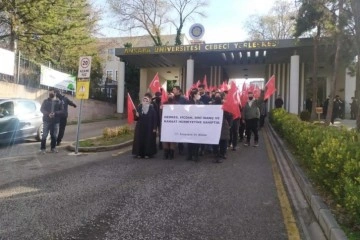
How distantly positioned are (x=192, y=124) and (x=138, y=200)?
4.11 m

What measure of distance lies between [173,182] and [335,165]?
2.98m

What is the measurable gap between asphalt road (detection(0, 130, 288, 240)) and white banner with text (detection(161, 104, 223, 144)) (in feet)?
2.18

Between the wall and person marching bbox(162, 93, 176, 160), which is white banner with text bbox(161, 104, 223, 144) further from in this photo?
the wall

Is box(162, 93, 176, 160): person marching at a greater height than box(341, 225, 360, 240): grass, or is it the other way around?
box(162, 93, 176, 160): person marching

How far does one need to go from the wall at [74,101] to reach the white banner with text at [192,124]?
34.6ft

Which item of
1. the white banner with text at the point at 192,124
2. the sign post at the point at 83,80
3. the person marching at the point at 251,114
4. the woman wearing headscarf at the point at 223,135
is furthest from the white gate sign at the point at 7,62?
the woman wearing headscarf at the point at 223,135

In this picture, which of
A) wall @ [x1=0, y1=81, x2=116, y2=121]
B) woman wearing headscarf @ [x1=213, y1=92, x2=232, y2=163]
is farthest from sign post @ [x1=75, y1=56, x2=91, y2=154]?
wall @ [x1=0, y1=81, x2=116, y2=121]

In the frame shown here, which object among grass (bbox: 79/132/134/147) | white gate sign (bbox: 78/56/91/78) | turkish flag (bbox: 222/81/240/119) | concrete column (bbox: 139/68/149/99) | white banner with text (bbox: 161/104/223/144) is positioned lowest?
grass (bbox: 79/132/134/147)

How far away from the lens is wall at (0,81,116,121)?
17906 millimetres

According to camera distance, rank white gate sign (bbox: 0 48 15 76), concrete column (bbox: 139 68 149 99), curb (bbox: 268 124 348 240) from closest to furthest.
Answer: curb (bbox: 268 124 348 240), white gate sign (bbox: 0 48 15 76), concrete column (bbox: 139 68 149 99)

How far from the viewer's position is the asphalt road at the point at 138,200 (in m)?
4.66

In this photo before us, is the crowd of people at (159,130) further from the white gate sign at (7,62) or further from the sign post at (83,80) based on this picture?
the white gate sign at (7,62)

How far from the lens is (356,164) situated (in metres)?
4.73

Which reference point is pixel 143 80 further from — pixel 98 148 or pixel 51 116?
pixel 51 116
